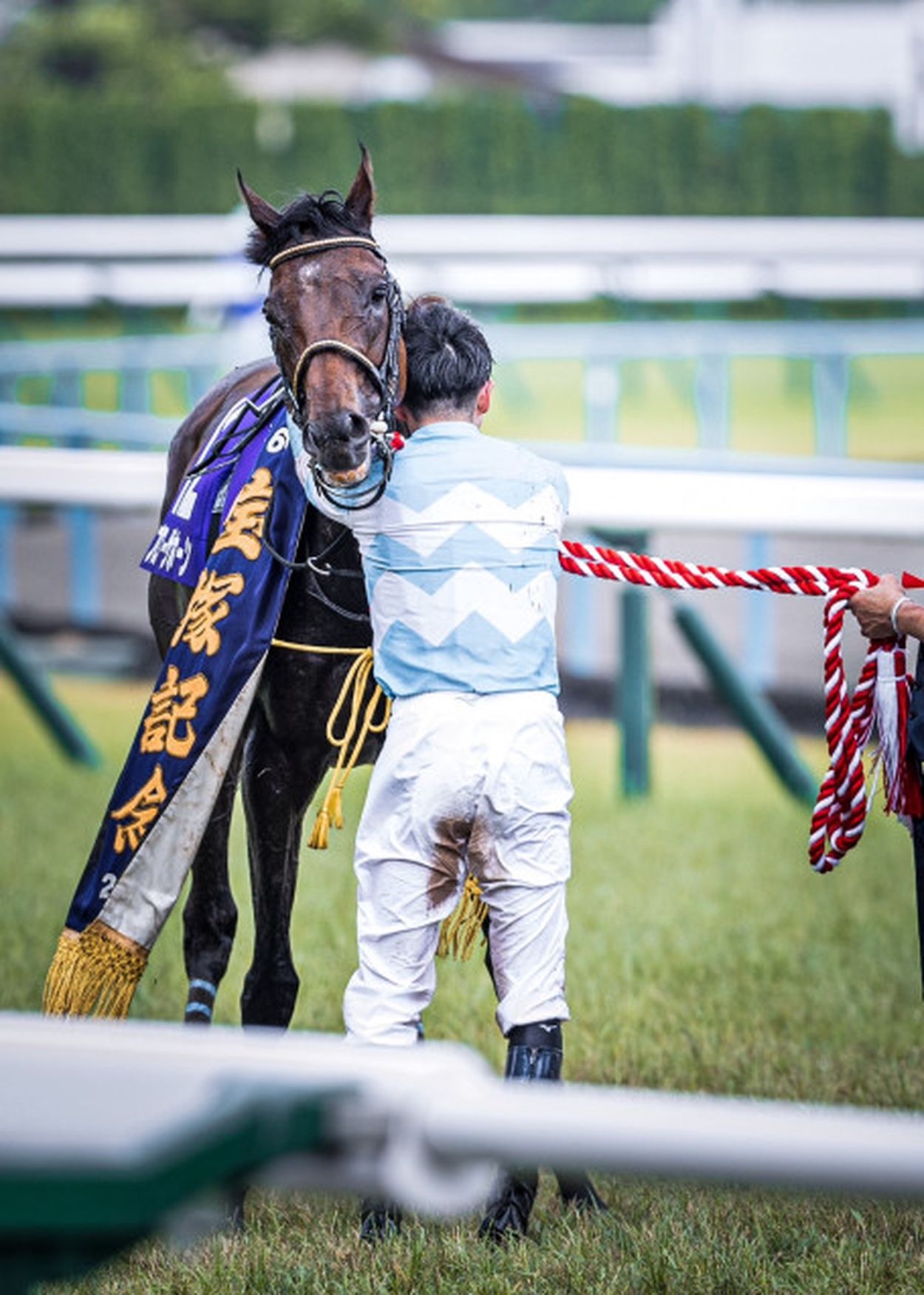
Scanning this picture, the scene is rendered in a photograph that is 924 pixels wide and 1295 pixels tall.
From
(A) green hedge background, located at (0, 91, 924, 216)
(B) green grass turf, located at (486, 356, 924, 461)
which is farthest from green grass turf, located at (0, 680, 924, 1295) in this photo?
(A) green hedge background, located at (0, 91, 924, 216)

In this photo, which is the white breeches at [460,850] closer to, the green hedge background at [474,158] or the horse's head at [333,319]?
the horse's head at [333,319]

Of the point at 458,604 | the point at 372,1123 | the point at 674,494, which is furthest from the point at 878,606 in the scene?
the point at 372,1123

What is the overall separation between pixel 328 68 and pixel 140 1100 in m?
45.0

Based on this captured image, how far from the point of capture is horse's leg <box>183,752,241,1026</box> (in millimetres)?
4234

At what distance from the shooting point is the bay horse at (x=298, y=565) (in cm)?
333

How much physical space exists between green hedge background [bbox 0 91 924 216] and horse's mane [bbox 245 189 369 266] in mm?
22282

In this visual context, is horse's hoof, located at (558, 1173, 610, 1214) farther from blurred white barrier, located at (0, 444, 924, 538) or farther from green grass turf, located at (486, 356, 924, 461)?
green grass turf, located at (486, 356, 924, 461)

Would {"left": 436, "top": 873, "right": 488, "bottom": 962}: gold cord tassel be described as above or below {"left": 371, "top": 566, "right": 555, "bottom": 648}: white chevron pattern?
below

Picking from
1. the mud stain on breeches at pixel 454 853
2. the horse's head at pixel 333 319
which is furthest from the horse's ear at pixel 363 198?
the mud stain on breeches at pixel 454 853

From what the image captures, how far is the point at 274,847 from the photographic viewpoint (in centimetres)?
399

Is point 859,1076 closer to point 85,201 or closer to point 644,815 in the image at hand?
point 644,815

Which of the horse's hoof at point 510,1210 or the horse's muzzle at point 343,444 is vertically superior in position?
the horse's muzzle at point 343,444

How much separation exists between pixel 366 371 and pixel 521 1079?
1160 mm

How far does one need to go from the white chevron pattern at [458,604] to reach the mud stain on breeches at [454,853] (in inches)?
11.6
